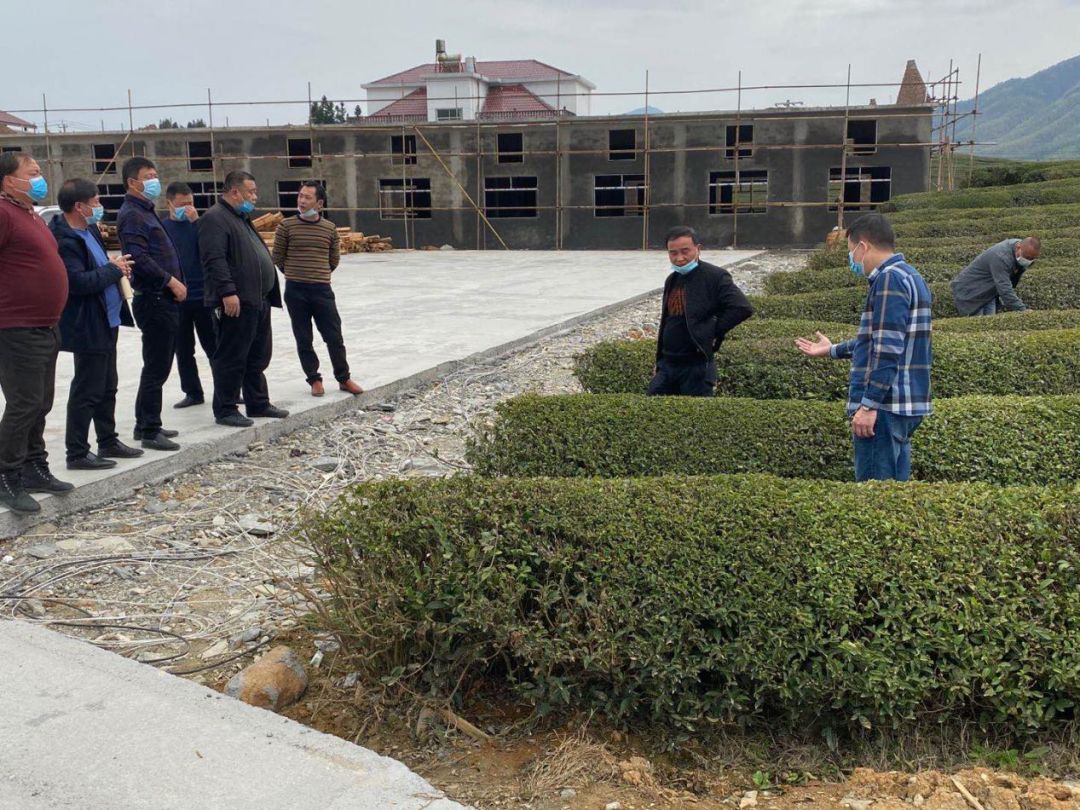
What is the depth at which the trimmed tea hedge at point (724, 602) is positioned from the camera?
3100 mm

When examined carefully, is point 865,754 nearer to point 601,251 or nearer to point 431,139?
point 601,251

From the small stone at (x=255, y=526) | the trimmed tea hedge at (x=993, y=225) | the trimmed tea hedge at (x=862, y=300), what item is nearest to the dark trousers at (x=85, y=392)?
the small stone at (x=255, y=526)

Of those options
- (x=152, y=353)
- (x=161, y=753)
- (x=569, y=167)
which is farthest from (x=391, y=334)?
(x=569, y=167)

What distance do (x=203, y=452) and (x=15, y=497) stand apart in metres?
1.46

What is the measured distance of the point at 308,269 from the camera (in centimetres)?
763

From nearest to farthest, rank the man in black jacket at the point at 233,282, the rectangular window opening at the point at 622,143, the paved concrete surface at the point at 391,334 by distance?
the paved concrete surface at the point at 391,334 < the man in black jacket at the point at 233,282 < the rectangular window opening at the point at 622,143

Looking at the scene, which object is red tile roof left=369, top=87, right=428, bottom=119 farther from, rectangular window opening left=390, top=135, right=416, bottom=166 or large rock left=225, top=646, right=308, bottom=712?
large rock left=225, top=646, right=308, bottom=712

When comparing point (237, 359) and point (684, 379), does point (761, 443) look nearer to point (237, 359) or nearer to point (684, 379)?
point (684, 379)

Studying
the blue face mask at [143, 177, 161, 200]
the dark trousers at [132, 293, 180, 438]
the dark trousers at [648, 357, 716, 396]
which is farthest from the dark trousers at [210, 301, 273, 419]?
the dark trousers at [648, 357, 716, 396]

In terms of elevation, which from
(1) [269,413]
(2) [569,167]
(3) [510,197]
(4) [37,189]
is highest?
(2) [569,167]

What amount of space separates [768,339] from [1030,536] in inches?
177

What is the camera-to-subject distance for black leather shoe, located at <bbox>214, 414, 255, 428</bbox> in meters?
6.82

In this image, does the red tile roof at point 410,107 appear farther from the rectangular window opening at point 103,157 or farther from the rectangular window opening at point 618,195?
the rectangular window opening at point 618,195

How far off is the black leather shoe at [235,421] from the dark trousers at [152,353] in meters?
0.62
